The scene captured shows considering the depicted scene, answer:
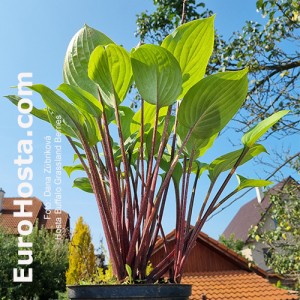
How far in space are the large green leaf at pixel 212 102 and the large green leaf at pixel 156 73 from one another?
0.06 m

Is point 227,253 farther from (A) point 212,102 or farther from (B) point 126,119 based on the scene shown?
(A) point 212,102

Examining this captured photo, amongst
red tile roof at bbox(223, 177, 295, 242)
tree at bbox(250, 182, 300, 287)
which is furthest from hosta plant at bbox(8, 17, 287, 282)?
red tile roof at bbox(223, 177, 295, 242)

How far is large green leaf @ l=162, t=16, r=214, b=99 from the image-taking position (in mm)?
889

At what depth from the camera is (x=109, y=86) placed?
92 centimetres

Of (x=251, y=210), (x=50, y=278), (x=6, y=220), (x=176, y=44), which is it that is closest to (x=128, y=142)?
(x=176, y=44)

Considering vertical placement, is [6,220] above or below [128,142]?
above

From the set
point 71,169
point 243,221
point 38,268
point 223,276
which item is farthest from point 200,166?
point 243,221

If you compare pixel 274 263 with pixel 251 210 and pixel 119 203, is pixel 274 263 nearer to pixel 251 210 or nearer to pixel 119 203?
pixel 119 203

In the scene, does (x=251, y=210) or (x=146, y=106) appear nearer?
(x=146, y=106)

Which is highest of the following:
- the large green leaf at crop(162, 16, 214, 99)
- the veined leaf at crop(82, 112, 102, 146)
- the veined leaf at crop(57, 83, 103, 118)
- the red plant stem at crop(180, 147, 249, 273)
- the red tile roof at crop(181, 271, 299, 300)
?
the large green leaf at crop(162, 16, 214, 99)

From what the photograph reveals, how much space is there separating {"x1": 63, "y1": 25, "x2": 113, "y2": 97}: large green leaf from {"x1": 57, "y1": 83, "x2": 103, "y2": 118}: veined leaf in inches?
1.7

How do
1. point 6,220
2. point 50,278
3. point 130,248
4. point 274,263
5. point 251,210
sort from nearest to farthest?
point 130,248
point 274,263
point 50,278
point 6,220
point 251,210

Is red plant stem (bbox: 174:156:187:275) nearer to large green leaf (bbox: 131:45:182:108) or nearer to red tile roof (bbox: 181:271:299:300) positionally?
large green leaf (bbox: 131:45:182:108)

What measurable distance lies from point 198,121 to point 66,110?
325 mm
